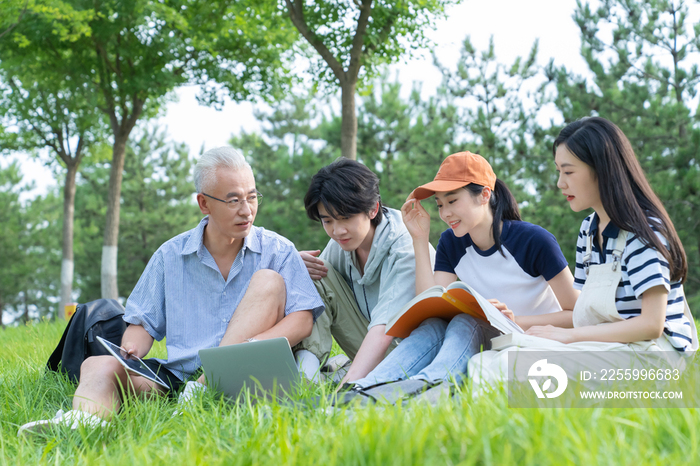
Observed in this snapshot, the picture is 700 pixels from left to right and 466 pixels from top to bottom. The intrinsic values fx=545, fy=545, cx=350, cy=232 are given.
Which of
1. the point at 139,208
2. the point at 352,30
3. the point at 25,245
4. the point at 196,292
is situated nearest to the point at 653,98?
the point at 352,30

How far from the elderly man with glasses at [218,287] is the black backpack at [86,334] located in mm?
198

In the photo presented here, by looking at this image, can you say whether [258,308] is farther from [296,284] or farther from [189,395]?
[189,395]

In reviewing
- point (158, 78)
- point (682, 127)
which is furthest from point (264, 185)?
point (682, 127)

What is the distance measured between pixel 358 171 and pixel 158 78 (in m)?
7.84

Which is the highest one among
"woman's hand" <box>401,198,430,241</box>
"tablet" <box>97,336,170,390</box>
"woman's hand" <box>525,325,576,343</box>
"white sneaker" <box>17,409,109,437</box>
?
"woman's hand" <box>401,198,430,241</box>

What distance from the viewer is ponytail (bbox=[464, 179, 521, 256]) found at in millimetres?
2672

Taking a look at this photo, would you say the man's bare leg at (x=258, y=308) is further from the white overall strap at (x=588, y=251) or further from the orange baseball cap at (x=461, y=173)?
the white overall strap at (x=588, y=251)

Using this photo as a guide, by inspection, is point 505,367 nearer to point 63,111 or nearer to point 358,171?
point 358,171

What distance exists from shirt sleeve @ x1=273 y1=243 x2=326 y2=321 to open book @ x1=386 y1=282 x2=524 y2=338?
1.46 ft

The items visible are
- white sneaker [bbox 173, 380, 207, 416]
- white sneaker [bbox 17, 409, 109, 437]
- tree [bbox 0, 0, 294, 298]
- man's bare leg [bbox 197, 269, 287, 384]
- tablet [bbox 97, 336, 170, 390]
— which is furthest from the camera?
tree [bbox 0, 0, 294, 298]

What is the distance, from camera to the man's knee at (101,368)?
7.42 ft

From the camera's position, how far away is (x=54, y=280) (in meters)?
23.2

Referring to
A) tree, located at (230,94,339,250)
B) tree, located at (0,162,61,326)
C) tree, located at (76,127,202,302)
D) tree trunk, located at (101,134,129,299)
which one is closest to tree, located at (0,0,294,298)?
tree trunk, located at (101,134,129,299)

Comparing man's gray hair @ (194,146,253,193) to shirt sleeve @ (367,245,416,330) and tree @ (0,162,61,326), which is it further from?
tree @ (0,162,61,326)
